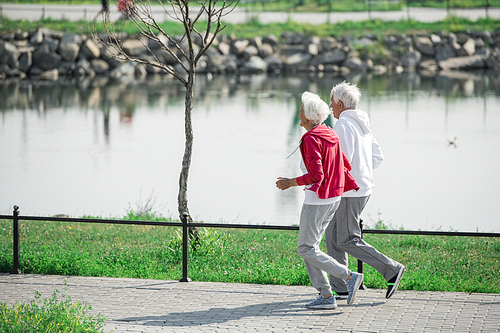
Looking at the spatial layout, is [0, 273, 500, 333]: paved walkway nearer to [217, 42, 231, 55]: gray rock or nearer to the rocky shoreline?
the rocky shoreline

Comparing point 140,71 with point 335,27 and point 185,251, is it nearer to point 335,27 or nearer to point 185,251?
point 335,27

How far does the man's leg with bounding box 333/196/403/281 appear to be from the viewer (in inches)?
217

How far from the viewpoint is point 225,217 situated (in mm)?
10586

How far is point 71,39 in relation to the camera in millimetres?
36438

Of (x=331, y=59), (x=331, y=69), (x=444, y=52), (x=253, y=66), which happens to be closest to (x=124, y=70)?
(x=253, y=66)

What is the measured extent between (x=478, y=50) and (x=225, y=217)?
34022 millimetres

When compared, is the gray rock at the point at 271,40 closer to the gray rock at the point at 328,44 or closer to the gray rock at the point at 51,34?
the gray rock at the point at 328,44

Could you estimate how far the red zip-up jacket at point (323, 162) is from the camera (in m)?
5.10

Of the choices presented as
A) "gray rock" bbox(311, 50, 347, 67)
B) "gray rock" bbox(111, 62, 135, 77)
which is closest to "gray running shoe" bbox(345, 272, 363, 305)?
"gray rock" bbox(111, 62, 135, 77)

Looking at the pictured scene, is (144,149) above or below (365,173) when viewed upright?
below

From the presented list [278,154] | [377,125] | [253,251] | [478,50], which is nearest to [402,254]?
[253,251]

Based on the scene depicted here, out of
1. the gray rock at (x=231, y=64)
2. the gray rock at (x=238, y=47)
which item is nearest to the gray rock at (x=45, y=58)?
the gray rock at (x=231, y=64)

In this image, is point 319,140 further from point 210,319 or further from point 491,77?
point 491,77

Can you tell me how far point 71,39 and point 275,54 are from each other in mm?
11938
